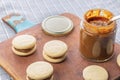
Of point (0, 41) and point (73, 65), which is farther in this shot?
point (0, 41)

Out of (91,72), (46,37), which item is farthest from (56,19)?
(91,72)

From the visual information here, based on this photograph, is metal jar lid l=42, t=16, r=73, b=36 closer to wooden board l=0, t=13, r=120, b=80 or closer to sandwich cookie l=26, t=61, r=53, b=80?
wooden board l=0, t=13, r=120, b=80

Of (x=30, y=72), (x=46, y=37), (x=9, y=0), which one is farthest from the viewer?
(x=9, y=0)

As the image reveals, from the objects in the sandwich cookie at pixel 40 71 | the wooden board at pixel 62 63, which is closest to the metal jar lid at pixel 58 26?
the wooden board at pixel 62 63

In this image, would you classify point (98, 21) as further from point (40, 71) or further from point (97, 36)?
point (40, 71)

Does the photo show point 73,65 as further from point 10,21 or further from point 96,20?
point 10,21
